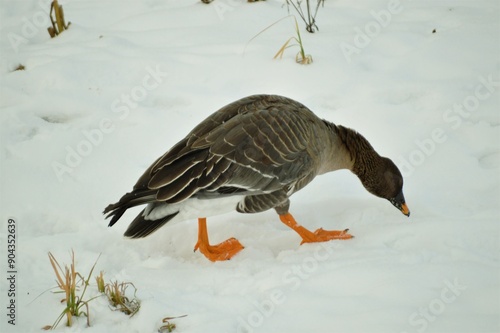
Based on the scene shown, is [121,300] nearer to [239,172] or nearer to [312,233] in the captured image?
[239,172]

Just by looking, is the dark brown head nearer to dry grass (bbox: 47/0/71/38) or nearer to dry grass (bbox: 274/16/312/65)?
dry grass (bbox: 274/16/312/65)

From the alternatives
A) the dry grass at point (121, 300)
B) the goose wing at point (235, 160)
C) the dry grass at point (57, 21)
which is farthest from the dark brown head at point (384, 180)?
the dry grass at point (57, 21)

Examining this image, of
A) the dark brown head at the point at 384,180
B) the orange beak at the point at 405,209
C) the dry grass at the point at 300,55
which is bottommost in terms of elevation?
the orange beak at the point at 405,209

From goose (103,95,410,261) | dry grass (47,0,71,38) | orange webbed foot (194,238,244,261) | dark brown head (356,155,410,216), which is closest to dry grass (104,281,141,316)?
goose (103,95,410,261)

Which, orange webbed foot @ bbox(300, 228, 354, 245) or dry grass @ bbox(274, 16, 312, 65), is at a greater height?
dry grass @ bbox(274, 16, 312, 65)

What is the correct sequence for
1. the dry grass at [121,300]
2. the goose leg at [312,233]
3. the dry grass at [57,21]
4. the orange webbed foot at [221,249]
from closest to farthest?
the dry grass at [121,300]
the orange webbed foot at [221,249]
the goose leg at [312,233]
the dry grass at [57,21]

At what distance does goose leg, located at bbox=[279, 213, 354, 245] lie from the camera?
163 inches

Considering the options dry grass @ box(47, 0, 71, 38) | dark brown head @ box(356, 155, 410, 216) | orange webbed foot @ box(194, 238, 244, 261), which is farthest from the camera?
dry grass @ box(47, 0, 71, 38)

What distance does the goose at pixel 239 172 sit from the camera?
3764mm

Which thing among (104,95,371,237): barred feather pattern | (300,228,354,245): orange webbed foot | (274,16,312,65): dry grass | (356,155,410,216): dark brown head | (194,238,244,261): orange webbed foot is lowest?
(300,228,354,245): orange webbed foot

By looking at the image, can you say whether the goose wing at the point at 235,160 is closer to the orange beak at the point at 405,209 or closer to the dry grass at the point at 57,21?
the orange beak at the point at 405,209

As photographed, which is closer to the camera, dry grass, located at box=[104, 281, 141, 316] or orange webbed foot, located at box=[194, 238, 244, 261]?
dry grass, located at box=[104, 281, 141, 316]

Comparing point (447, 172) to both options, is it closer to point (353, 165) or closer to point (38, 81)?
point (353, 165)

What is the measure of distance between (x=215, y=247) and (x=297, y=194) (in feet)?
3.37
